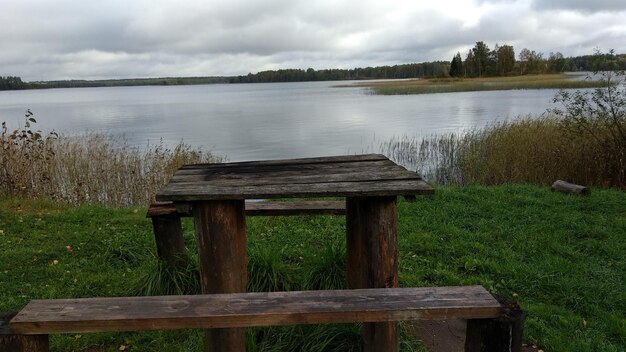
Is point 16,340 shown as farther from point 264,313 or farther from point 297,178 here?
point 297,178

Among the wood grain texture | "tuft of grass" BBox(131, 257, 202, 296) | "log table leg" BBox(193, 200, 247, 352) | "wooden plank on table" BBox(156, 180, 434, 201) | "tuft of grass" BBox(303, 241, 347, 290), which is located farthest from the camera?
the wood grain texture

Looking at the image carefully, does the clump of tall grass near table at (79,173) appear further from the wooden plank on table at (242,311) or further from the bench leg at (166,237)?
the wooden plank on table at (242,311)

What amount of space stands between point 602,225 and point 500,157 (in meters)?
4.46

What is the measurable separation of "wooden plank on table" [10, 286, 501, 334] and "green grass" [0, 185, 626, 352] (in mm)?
1079

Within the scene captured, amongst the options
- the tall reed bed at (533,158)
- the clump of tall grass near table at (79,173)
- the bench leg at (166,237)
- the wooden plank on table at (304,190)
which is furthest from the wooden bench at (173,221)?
the tall reed bed at (533,158)

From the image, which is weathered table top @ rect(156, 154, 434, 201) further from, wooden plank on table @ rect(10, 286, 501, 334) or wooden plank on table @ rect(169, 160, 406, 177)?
wooden plank on table @ rect(10, 286, 501, 334)

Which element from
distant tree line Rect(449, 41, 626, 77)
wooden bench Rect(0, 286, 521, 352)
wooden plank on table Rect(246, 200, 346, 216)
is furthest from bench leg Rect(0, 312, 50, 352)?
distant tree line Rect(449, 41, 626, 77)

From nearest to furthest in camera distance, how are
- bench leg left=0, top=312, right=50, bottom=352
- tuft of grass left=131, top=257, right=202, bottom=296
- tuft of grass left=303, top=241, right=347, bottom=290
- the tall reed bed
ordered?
bench leg left=0, top=312, right=50, bottom=352, tuft of grass left=303, top=241, right=347, bottom=290, tuft of grass left=131, top=257, right=202, bottom=296, the tall reed bed

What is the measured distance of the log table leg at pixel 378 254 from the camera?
2822 millimetres

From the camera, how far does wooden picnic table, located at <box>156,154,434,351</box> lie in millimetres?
2592

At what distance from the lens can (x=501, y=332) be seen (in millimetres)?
2141

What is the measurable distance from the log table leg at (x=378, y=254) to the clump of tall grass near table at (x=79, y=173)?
24.3 feet

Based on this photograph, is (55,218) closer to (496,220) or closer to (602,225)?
(496,220)

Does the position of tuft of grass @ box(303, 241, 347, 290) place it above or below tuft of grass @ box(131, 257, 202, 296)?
above
